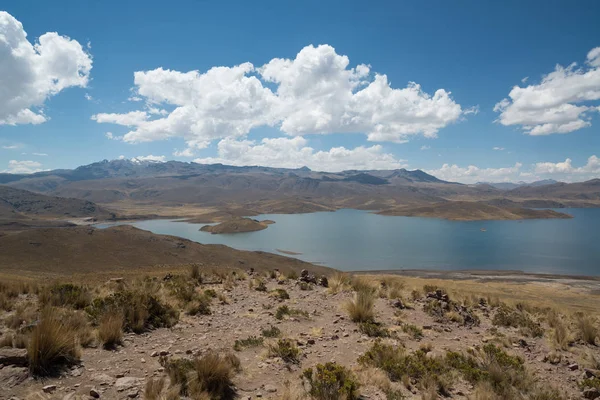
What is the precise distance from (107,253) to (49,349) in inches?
2012

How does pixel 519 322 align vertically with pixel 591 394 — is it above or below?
below

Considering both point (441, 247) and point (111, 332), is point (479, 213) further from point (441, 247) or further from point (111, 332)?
point (111, 332)

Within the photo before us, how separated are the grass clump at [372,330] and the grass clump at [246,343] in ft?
9.95

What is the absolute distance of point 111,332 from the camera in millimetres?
6852

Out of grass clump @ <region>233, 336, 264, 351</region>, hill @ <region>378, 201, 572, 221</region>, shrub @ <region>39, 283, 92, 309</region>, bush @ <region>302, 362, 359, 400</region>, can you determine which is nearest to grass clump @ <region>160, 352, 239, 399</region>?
bush @ <region>302, 362, 359, 400</region>

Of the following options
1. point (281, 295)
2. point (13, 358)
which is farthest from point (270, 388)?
point (281, 295)

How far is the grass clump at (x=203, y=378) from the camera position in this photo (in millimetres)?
5246

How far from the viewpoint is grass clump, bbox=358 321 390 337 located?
356 inches

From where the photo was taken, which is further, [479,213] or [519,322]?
[479,213]

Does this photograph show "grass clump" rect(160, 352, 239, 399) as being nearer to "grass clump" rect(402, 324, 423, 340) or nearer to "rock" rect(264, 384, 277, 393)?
"rock" rect(264, 384, 277, 393)

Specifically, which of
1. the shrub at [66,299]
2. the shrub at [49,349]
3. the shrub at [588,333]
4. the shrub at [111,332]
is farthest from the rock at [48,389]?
the shrub at [588,333]

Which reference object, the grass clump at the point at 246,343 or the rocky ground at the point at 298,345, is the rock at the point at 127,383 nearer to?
the rocky ground at the point at 298,345

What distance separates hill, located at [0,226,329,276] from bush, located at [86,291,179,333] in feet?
113

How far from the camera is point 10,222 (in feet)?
347
